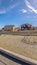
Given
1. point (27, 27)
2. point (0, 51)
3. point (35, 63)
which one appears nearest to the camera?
point (35, 63)

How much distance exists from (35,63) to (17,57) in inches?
54.7

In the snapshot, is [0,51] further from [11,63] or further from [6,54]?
[11,63]

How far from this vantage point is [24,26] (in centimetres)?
6241

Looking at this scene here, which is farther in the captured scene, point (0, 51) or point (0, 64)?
point (0, 51)

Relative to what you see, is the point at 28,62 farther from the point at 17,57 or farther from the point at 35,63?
the point at 17,57

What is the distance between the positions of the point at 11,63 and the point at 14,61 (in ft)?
0.84

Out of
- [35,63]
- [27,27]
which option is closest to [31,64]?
[35,63]

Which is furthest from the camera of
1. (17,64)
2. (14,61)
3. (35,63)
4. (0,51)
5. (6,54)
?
(0,51)

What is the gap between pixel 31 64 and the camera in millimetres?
5652

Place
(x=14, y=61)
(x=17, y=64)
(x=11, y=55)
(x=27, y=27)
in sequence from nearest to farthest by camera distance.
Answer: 1. (x=17, y=64)
2. (x=14, y=61)
3. (x=11, y=55)
4. (x=27, y=27)

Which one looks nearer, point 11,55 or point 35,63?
point 35,63

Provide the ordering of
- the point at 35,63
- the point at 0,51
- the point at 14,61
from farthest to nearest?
the point at 0,51 → the point at 14,61 → the point at 35,63

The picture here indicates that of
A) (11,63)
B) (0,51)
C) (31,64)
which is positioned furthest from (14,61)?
(0,51)

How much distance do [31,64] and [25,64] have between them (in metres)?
0.35
